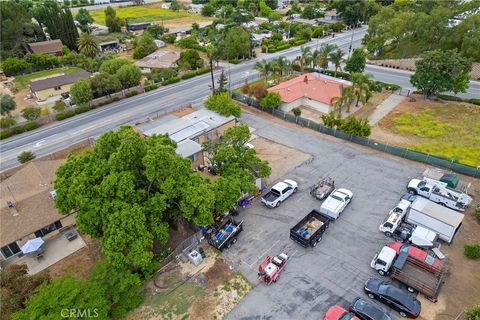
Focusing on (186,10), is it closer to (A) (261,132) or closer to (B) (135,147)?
(A) (261,132)

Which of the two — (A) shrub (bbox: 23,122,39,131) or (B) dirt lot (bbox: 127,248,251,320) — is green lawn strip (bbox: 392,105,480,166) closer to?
(B) dirt lot (bbox: 127,248,251,320)

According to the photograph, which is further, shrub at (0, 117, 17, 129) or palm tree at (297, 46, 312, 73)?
palm tree at (297, 46, 312, 73)

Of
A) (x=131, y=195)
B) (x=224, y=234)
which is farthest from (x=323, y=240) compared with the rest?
(x=131, y=195)

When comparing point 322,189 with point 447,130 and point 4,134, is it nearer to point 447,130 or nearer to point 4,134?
point 447,130

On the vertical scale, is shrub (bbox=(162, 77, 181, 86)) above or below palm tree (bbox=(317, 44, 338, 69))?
below

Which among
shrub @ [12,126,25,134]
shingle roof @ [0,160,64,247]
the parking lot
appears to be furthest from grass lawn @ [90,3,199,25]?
the parking lot

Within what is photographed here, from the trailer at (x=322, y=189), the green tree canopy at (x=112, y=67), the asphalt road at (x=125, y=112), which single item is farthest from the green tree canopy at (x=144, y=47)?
the trailer at (x=322, y=189)
